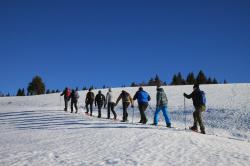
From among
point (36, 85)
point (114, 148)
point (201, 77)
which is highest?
point (201, 77)

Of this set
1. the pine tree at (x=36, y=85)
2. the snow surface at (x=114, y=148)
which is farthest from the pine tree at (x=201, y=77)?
the snow surface at (x=114, y=148)

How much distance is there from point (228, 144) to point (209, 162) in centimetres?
404

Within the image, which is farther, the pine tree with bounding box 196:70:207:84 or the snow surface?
the pine tree with bounding box 196:70:207:84

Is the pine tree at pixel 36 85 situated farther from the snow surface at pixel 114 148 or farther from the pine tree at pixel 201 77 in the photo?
the snow surface at pixel 114 148

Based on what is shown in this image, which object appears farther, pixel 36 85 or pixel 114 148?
pixel 36 85

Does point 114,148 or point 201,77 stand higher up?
point 201,77

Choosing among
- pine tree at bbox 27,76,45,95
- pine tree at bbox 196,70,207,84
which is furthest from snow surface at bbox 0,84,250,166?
pine tree at bbox 196,70,207,84

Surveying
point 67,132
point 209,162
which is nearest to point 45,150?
point 67,132

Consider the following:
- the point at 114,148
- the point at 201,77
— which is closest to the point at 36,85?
the point at 201,77

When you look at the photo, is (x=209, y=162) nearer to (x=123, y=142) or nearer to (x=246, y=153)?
(x=246, y=153)

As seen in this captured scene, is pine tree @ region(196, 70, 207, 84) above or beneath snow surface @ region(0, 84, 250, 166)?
above

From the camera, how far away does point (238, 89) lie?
54875 mm

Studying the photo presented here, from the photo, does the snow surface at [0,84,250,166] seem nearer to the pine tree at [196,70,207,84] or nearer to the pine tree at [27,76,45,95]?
the pine tree at [27,76,45,95]

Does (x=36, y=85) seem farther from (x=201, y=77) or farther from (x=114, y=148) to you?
(x=114, y=148)
